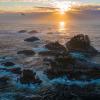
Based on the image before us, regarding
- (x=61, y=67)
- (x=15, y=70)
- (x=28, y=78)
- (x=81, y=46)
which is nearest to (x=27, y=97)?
(x=28, y=78)

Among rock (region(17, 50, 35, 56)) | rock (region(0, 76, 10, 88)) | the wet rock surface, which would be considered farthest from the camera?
rock (region(17, 50, 35, 56))

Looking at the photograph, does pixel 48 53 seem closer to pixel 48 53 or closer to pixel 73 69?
pixel 48 53

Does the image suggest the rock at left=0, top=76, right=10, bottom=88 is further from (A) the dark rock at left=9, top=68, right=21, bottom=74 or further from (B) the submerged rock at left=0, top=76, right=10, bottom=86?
(A) the dark rock at left=9, top=68, right=21, bottom=74

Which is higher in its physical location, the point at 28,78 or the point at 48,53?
the point at 28,78

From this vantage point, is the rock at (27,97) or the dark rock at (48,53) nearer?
the rock at (27,97)

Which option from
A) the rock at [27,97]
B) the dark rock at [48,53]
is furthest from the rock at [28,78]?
the dark rock at [48,53]

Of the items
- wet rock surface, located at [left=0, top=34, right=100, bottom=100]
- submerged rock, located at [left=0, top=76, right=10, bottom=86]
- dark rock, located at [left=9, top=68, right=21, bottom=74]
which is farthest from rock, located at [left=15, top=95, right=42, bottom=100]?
dark rock, located at [left=9, top=68, right=21, bottom=74]

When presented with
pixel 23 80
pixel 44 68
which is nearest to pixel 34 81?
pixel 23 80

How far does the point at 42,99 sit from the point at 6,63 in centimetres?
1985

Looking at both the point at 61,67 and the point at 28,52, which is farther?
the point at 28,52

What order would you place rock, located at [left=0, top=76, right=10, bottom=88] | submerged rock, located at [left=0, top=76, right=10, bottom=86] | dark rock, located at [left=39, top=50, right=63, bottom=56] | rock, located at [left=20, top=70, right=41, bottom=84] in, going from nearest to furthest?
submerged rock, located at [left=0, top=76, right=10, bottom=86]
rock, located at [left=0, top=76, right=10, bottom=88]
rock, located at [left=20, top=70, right=41, bottom=84]
dark rock, located at [left=39, top=50, right=63, bottom=56]

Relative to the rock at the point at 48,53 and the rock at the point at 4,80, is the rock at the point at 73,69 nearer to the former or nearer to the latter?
the rock at the point at 4,80

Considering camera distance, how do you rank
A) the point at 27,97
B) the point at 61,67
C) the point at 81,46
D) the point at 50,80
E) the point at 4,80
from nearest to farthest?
the point at 27,97
the point at 4,80
the point at 50,80
the point at 61,67
the point at 81,46

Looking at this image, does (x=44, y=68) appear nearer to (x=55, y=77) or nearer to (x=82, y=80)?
(x=55, y=77)
